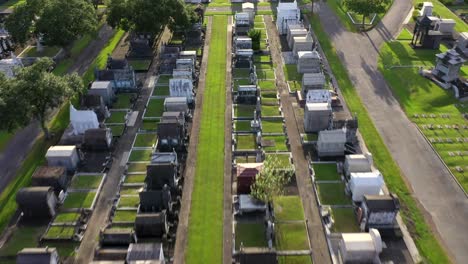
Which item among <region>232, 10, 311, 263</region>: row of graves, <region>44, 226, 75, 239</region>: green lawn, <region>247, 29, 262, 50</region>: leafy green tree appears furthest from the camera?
<region>247, 29, 262, 50</region>: leafy green tree

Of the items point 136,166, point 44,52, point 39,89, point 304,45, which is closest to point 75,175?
point 136,166

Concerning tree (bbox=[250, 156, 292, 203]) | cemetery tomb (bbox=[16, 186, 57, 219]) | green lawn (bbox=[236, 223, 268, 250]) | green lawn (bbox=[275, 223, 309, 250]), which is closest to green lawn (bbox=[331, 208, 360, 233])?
green lawn (bbox=[275, 223, 309, 250])

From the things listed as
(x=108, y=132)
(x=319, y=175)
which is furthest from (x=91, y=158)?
(x=319, y=175)

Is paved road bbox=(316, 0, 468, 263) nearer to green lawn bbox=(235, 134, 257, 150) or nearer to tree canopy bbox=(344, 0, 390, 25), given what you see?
tree canopy bbox=(344, 0, 390, 25)

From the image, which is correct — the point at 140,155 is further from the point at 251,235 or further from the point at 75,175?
the point at 251,235

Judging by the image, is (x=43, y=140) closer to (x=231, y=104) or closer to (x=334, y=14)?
(x=231, y=104)

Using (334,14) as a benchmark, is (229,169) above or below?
below
